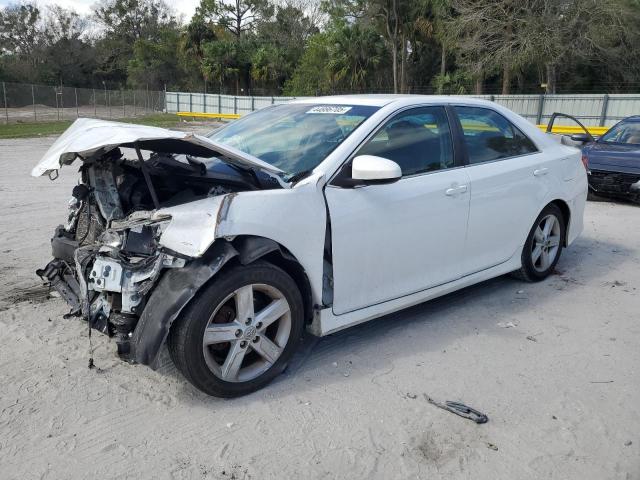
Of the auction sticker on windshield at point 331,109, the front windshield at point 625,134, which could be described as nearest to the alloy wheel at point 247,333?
the auction sticker on windshield at point 331,109

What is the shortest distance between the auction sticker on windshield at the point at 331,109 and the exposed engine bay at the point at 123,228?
83 centimetres

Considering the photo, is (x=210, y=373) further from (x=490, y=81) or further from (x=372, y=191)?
(x=490, y=81)

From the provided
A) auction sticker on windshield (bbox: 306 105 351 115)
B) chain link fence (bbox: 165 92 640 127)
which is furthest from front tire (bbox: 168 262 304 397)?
chain link fence (bbox: 165 92 640 127)

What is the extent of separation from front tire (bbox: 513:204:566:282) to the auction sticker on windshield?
210cm

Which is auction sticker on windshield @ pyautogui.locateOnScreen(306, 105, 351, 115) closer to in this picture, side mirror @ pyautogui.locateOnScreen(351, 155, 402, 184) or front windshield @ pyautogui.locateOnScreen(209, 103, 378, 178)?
front windshield @ pyautogui.locateOnScreen(209, 103, 378, 178)

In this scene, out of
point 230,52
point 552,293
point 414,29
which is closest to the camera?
point 552,293

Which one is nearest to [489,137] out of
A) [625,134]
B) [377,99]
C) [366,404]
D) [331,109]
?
[377,99]

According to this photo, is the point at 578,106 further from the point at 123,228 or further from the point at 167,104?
the point at 167,104

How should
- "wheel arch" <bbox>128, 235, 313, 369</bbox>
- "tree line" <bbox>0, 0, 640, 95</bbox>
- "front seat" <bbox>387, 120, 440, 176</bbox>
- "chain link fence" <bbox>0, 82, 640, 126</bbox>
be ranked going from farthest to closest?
"tree line" <bbox>0, 0, 640, 95</bbox> < "chain link fence" <bbox>0, 82, 640, 126</bbox> < "front seat" <bbox>387, 120, 440, 176</bbox> < "wheel arch" <bbox>128, 235, 313, 369</bbox>

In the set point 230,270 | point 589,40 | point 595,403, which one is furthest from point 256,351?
point 589,40

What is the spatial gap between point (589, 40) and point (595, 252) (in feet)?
85.1

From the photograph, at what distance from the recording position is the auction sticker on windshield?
401 centimetres

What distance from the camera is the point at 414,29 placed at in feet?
123

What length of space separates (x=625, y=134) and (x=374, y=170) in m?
8.35
